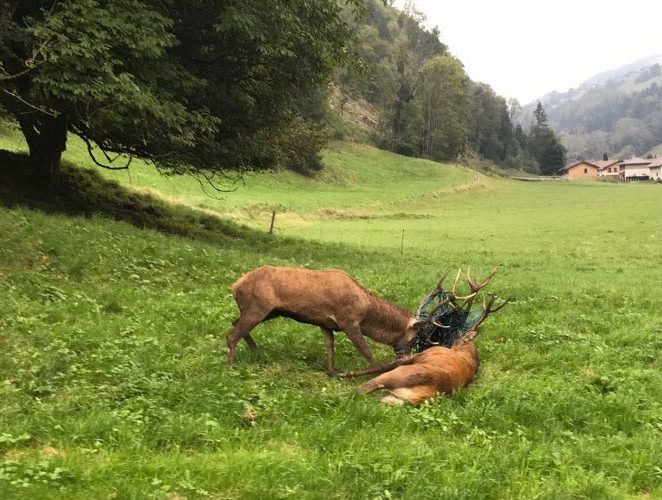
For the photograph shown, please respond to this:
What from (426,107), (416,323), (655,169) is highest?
(426,107)

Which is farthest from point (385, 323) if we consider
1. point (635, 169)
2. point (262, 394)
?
point (635, 169)

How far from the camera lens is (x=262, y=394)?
7188 millimetres

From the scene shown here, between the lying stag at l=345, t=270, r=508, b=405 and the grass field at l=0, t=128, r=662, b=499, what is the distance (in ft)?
0.77

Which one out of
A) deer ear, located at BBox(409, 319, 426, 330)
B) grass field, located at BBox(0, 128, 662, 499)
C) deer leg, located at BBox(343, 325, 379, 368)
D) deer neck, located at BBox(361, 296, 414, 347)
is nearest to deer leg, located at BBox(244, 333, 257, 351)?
grass field, located at BBox(0, 128, 662, 499)

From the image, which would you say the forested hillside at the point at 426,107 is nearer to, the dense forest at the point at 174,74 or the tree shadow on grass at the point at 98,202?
the tree shadow on grass at the point at 98,202

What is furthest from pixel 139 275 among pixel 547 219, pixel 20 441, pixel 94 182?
pixel 547 219

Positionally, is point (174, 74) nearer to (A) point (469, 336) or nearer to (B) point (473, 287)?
(B) point (473, 287)

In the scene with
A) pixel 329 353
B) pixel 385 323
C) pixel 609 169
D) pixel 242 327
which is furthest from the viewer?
pixel 609 169

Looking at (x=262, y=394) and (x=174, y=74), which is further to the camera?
(x=174, y=74)

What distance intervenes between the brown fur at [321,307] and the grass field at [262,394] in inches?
23.2

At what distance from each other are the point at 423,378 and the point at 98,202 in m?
16.0

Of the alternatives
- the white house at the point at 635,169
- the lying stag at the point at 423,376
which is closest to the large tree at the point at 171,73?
the lying stag at the point at 423,376

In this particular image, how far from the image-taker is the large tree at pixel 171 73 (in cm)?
1375

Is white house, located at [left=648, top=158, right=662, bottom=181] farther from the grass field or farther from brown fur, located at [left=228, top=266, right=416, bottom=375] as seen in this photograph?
brown fur, located at [left=228, top=266, right=416, bottom=375]
